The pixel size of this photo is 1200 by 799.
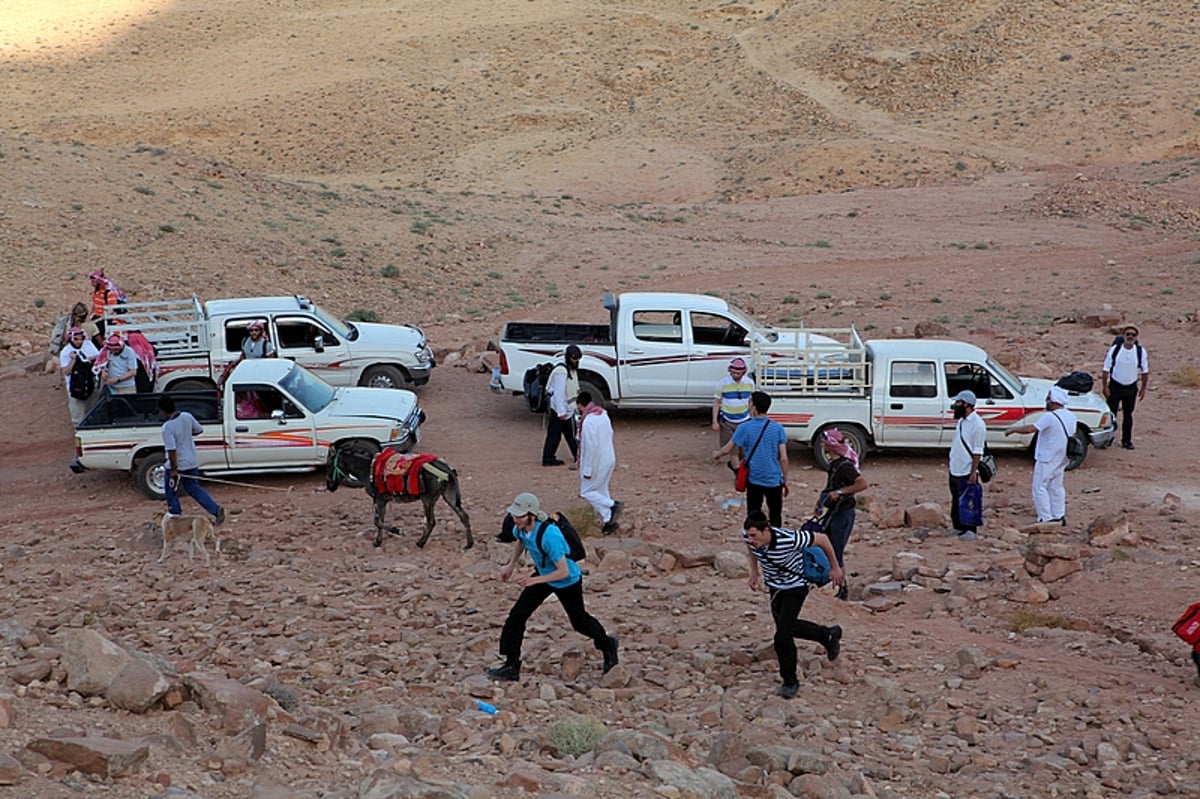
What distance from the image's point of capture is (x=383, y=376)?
18.6 meters

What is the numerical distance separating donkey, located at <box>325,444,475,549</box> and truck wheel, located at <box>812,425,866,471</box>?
4.88 m

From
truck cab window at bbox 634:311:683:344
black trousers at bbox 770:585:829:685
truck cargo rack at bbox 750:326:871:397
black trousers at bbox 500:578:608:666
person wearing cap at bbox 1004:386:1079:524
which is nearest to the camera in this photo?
black trousers at bbox 770:585:829:685

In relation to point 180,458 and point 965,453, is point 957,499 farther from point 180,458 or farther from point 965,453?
point 180,458

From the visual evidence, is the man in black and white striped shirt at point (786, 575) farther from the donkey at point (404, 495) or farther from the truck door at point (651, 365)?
the truck door at point (651, 365)

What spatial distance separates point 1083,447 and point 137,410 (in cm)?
1131

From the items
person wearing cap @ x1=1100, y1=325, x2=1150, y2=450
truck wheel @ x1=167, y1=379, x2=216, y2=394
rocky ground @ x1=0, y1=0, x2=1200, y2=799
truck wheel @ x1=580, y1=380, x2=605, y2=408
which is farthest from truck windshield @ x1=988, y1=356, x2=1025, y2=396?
truck wheel @ x1=167, y1=379, x2=216, y2=394

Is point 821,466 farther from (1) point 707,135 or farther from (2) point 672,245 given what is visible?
(1) point 707,135

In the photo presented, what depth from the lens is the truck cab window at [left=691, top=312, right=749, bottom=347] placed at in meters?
17.7

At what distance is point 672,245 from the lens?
3391 centimetres

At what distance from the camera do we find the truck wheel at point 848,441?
606 inches

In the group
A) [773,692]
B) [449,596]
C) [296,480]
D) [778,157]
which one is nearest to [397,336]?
[296,480]

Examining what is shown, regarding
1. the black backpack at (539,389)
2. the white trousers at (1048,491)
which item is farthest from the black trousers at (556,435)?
the white trousers at (1048,491)

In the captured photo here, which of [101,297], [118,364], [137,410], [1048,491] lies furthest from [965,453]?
[101,297]

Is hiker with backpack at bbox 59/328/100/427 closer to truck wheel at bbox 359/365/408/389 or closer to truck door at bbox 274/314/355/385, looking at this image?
truck door at bbox 274/314/355/385
